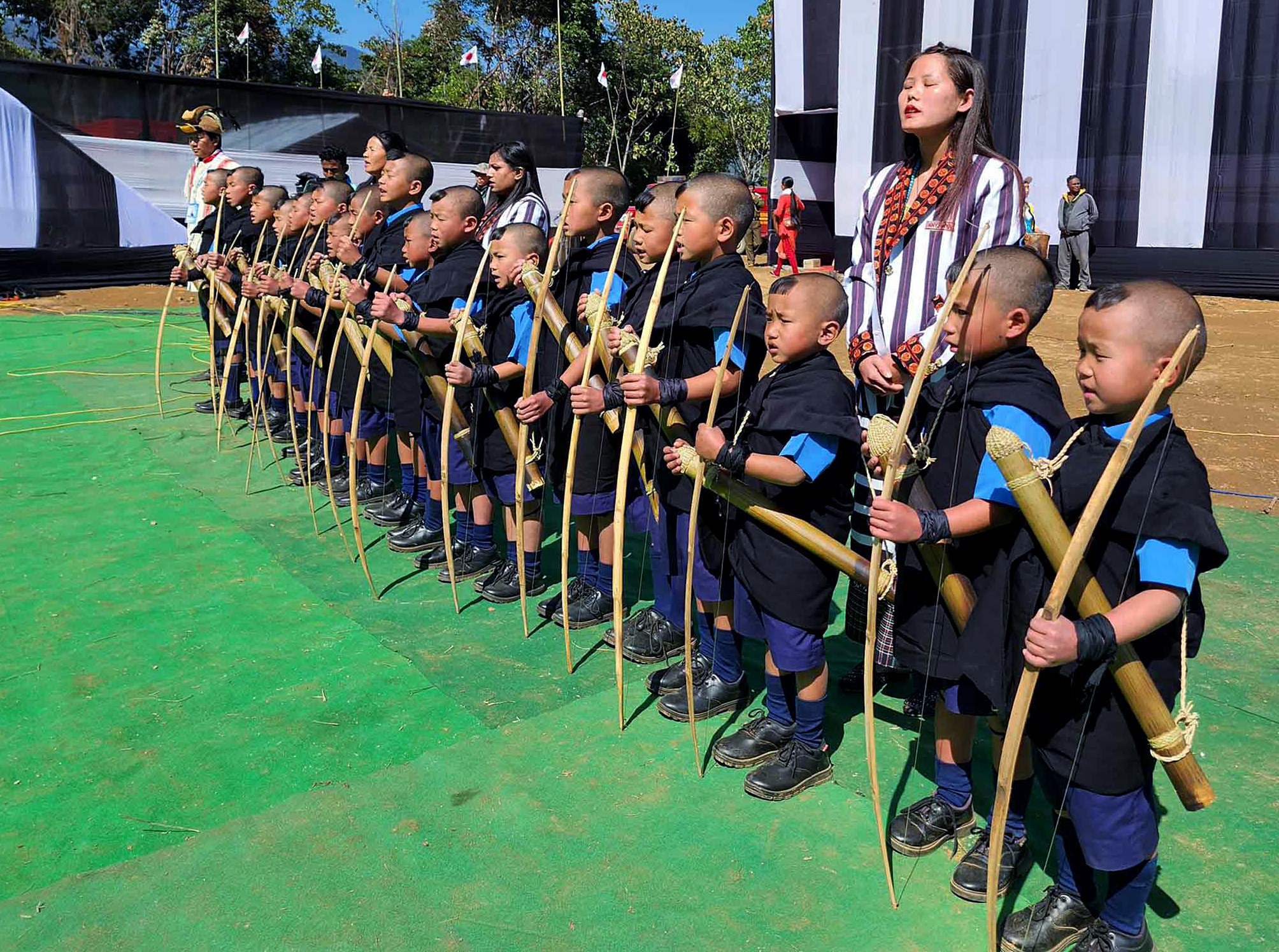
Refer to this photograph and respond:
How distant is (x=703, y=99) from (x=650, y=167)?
2708 mm

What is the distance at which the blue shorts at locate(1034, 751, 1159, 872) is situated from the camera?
2.23 meters

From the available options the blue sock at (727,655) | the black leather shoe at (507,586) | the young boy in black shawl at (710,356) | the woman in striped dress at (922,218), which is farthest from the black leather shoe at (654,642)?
the woman in striped dress at (922,218)

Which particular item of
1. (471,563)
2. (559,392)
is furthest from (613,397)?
(471,563)

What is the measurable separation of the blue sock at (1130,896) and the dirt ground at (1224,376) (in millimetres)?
3920

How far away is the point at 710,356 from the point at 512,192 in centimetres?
195

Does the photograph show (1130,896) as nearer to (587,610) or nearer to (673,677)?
(673,677)

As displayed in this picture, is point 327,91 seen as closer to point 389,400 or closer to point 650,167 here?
point 389,400

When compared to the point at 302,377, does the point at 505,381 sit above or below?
above

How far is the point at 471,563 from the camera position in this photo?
4832mm

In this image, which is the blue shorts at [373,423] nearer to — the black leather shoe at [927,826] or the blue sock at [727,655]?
the blue sock at [727,655]

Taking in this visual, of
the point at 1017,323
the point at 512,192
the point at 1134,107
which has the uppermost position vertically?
the point at 1134,107

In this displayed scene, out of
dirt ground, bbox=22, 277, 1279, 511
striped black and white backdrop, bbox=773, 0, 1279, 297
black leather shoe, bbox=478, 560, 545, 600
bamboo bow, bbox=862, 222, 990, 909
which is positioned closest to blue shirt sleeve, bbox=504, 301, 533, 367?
black leather shoe, bbox=478, 560, 545, 600

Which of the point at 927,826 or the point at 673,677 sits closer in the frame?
the point at 927,826

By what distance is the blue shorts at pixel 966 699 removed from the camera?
269 centimetres
